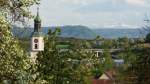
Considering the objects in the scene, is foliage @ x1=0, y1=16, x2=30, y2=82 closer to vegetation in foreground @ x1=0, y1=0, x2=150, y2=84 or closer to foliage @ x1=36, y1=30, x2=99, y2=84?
vegetation in foreground @ x1=0, y1=0, x2=150, y2=84

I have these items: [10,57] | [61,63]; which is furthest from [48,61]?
[10,57]

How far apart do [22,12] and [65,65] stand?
149 ft

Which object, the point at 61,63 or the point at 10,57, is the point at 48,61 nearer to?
the point at 61,63

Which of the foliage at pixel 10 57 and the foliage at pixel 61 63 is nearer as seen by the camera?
the foliage at pixel 10 57

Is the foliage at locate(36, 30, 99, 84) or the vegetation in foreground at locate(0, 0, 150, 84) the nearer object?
the vegetation in foreground at locate(0, 0, 150, 84)

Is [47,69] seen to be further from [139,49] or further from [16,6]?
[16,6]

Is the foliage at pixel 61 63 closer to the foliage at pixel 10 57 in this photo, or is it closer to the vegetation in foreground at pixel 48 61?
the vegetation in foreground at pixel 48 61

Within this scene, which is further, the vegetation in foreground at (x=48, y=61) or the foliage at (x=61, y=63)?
the foliage at (x=61, y=63)

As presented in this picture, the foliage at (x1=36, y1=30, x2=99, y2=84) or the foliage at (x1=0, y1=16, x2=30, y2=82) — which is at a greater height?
the foliage at (x1=0, y1=16, x2=30, y2=82)

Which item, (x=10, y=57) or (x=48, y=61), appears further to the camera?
(x=48, y=61)

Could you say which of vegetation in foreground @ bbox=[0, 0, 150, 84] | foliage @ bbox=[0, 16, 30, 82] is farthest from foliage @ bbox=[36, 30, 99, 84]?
foliage @ bbox=[0, 16, 30, 82]

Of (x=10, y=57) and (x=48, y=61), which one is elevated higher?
(x=10, y=57)

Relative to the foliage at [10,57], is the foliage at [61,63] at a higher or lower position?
lower

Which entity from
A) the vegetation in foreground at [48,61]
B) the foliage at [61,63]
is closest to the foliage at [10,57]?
the vegetation in foreground at [48,61]
